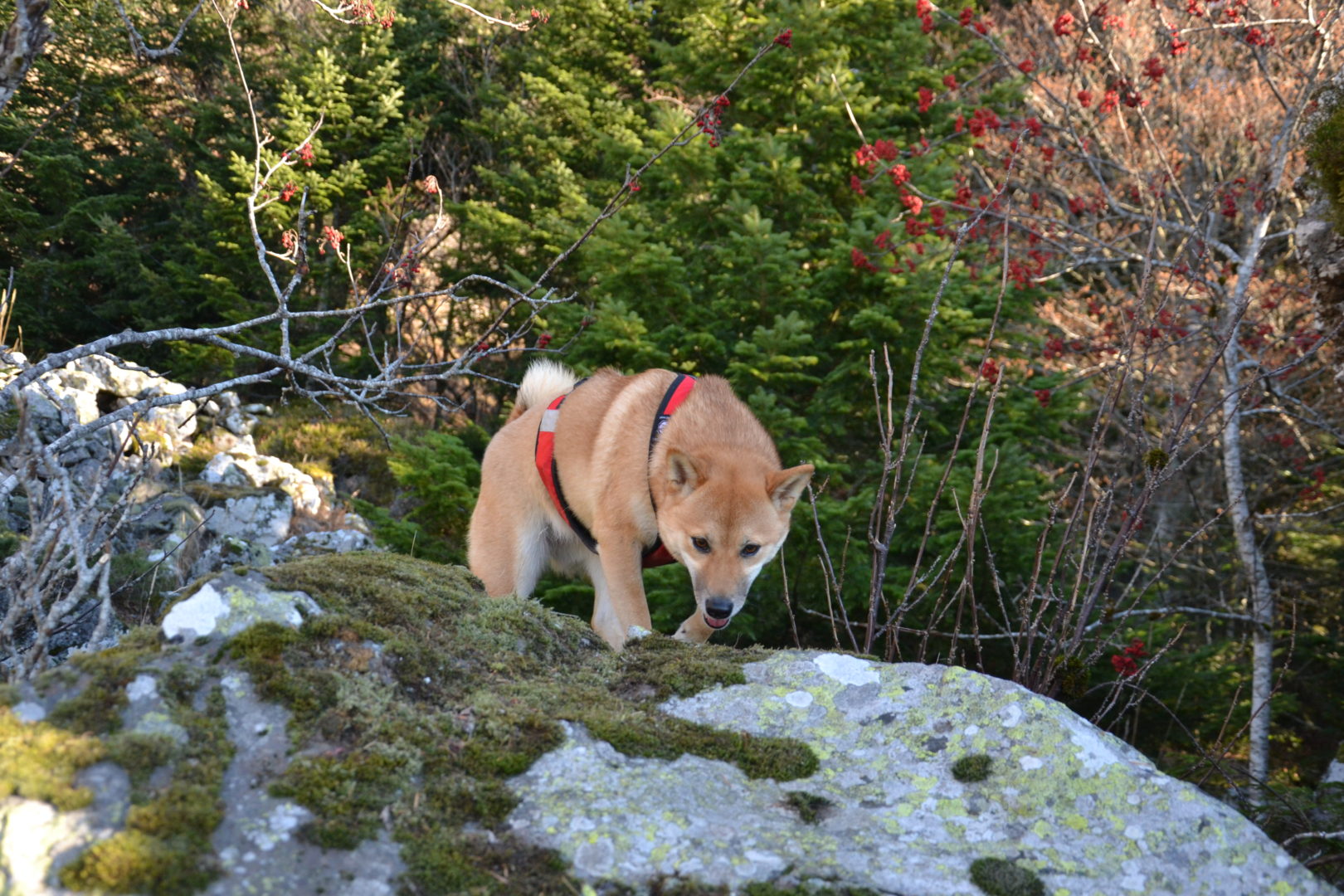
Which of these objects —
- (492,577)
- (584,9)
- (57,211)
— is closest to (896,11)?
(584,9)

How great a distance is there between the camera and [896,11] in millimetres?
9781

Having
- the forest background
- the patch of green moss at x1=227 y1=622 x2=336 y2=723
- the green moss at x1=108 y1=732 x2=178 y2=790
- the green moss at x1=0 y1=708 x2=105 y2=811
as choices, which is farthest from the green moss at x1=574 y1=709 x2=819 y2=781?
the forest background

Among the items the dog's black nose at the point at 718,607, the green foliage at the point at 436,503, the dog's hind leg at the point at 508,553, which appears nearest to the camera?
the dog's black nose at the point at 718,607

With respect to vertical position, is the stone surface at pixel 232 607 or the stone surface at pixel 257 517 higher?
the stone surface at pixel 232 607

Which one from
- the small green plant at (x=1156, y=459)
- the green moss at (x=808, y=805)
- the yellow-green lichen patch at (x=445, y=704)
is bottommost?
the green moss at (x=808, y=805)

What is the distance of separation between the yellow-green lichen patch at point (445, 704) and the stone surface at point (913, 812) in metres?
0.07

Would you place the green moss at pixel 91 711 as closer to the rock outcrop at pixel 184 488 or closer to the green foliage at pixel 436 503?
the rock outcrop at pixel 184 488

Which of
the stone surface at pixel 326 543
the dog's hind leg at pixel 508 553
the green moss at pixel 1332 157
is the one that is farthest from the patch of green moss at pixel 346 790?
the stone surface at pixel 326 543

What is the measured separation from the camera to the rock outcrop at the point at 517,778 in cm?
147

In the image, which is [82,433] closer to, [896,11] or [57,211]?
[896,11]

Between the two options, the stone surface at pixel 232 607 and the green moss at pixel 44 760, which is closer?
the green moss at pixel 44 760

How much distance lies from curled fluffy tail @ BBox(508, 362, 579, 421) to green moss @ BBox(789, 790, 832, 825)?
3.79 metres

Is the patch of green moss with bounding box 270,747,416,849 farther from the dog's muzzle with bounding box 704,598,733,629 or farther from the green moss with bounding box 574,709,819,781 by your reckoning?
the dog's muzzle with bounding box 704,598,733,629

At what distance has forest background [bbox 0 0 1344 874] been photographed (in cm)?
469
